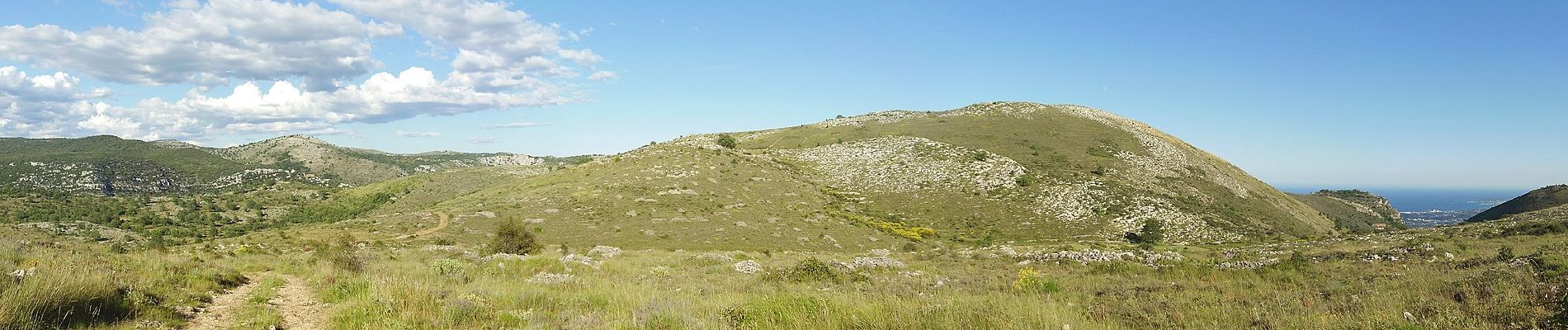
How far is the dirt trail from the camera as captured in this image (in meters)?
9.30

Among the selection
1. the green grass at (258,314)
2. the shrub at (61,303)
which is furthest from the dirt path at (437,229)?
the shrub at (61,303)

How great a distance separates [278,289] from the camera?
13.3 metres

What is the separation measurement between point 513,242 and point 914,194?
4408 cm

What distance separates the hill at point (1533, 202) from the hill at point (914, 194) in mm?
23932

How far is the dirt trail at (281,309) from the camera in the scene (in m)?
9.30

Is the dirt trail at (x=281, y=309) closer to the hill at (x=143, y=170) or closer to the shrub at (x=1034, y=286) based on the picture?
the shrub at (x=1034, y=286)

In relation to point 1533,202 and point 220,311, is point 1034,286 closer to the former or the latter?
point 220,311

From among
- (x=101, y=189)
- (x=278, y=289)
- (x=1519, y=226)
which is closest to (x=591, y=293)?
(x=278, y=289)

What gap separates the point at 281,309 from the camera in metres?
10.6

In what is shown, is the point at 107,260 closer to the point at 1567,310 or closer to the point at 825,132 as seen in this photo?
the point at 1567,310

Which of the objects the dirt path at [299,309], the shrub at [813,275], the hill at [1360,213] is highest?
the dirt path at [299,309]

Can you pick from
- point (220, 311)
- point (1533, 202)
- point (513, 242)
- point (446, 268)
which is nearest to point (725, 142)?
point (513, 242)

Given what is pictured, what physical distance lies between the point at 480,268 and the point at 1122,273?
19.2 metres

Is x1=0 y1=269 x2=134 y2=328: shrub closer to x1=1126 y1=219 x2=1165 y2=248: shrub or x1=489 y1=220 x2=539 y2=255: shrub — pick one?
x1=489 y1=220 x2=539 y2=255: shrub
